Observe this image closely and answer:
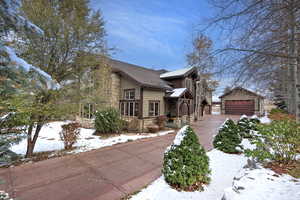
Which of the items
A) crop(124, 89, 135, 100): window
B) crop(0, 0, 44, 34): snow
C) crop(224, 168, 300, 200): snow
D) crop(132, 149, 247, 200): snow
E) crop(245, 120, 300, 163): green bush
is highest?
crop(0, 0, 44, 34): snow

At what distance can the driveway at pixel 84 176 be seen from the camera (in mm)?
3246

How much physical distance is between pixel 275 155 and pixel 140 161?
403cm

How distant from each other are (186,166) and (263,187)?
1.47 m

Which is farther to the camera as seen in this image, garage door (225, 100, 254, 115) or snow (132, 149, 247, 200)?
garage door (225, 100, 254, 115)

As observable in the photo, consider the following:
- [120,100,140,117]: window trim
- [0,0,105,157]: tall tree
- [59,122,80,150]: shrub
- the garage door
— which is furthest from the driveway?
the garage door

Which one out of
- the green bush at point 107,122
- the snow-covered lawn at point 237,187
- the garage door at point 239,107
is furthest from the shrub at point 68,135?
the garage door at point 239,107

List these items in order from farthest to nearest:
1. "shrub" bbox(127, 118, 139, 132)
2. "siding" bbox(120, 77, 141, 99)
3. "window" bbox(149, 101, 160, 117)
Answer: "window" bbox(149, 101, 160, 117), "siding" bbox(120, 77, 141, 99), "shrub" bbox(127, 118, 139, 132)

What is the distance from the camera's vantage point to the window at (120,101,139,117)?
12.4 meters

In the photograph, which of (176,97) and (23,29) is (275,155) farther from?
(176,97)

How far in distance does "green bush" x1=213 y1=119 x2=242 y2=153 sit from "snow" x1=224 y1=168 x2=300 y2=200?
330cm

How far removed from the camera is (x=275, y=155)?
3646 mm

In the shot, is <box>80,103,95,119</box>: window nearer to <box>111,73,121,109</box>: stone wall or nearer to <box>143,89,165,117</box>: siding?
<box>111,73,121,109</box>: stone wall

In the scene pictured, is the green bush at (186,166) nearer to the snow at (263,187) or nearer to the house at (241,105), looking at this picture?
the snow at (263,187)

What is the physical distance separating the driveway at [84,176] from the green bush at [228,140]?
107 inches
